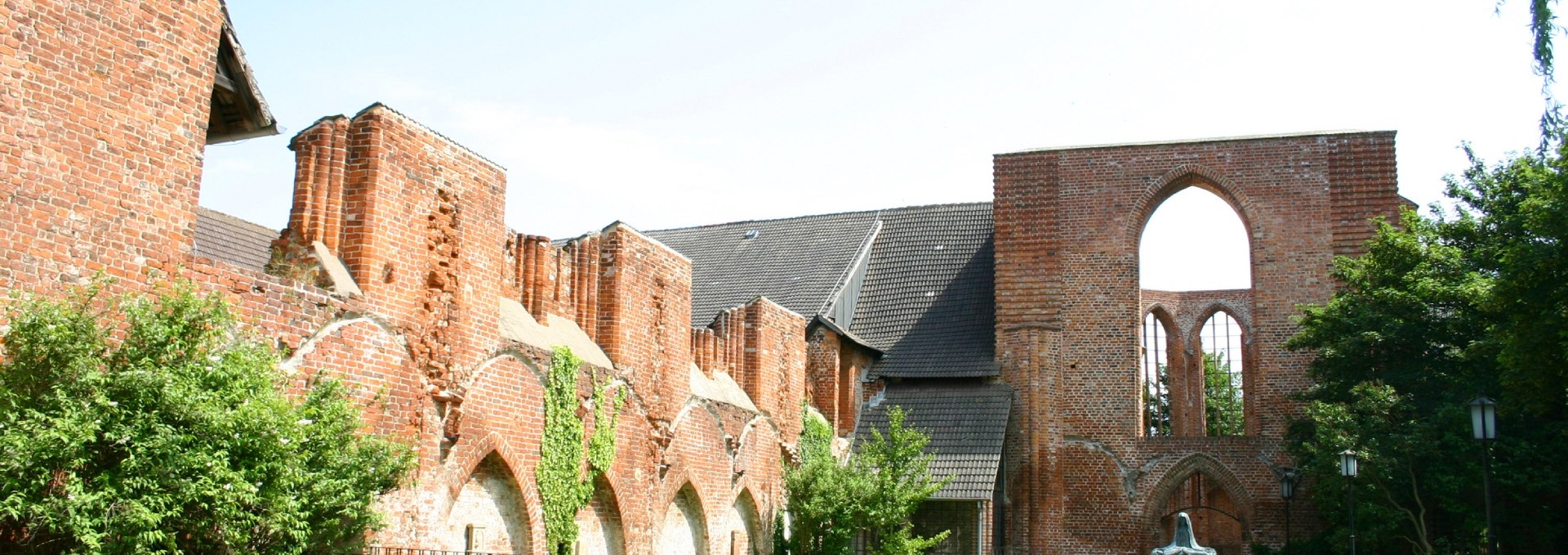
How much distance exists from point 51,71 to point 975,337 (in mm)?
19527

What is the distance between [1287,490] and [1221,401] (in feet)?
65.2

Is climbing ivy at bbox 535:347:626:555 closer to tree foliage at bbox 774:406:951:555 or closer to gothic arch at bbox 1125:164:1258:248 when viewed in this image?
tree foliage at bbox 774:406:951:555

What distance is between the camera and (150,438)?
8.26 m

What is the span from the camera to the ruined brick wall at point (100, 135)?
917 centimetres

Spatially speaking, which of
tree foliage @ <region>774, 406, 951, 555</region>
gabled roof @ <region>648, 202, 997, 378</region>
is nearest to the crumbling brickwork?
tree foliage @ <region>774, 406, 951, 555</region>

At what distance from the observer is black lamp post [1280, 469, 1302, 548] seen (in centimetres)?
2280

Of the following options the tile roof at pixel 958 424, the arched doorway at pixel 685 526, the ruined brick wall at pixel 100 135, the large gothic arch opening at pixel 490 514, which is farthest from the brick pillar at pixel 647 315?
the ruined brick wall at pixel 100 135

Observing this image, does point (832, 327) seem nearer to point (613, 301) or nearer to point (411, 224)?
point (613, 301)

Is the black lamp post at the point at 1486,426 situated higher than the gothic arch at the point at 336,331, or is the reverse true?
the gothic arch at the point at 336,331

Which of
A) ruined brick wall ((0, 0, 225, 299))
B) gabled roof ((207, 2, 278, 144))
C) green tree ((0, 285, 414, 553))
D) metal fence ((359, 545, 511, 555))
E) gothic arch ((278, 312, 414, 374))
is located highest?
gabled roof ((207, 2, 278, 144))

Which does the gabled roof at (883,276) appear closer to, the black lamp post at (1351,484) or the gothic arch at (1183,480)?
the gothic arch at (1183,480)

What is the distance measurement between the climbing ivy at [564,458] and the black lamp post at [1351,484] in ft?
33.4

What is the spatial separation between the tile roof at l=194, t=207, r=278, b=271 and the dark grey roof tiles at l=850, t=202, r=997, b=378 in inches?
461

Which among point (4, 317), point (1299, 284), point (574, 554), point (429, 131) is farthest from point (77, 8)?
point (1299, 284)
